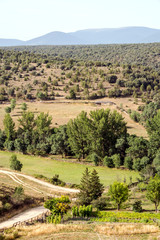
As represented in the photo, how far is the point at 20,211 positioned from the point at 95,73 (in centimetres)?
11934

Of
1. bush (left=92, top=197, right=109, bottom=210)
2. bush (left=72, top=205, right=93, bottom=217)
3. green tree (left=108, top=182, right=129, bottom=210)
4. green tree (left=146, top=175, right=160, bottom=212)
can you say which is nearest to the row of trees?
green tree (left=146, top=175, right=160, bottom=212)

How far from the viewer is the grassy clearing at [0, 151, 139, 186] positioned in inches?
2109

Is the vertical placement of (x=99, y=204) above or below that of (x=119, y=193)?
below

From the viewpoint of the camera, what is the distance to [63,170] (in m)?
59.3

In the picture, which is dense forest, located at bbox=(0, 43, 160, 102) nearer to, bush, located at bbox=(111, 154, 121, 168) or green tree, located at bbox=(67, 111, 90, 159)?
green tree, located at bbox=(67, 111, 90, 159)

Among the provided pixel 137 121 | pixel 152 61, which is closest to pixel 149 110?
pixel 137 121

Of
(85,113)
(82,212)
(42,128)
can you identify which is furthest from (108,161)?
(82,212)

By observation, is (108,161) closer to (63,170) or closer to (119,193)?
(63,170)

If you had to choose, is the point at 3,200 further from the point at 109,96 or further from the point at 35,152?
the point at 109,96

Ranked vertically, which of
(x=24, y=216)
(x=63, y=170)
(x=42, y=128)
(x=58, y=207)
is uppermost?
(x=58, y=207)

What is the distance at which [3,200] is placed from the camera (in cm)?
3697

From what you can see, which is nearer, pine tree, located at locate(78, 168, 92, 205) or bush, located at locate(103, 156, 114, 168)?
pine tree, located at locate(78, 168, 92, 205)

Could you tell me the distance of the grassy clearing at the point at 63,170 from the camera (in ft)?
176

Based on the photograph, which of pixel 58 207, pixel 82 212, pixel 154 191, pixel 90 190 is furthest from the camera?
pixel 90 190
